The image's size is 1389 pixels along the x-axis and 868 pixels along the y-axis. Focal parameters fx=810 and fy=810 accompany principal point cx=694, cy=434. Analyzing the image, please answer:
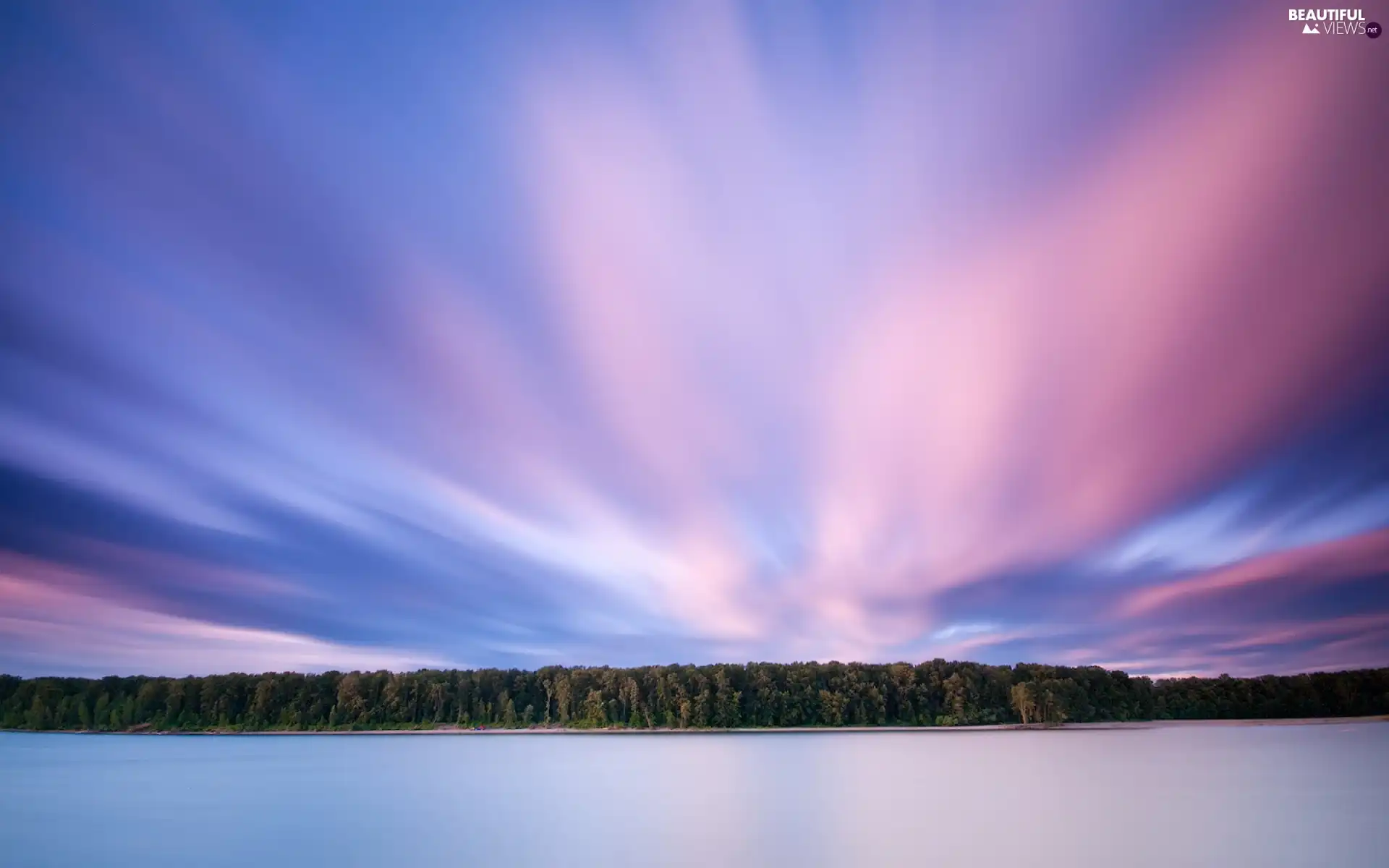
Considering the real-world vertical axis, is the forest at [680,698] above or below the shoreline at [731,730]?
above

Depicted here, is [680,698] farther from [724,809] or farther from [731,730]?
[724,809]

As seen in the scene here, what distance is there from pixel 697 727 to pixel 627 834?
11076 cm

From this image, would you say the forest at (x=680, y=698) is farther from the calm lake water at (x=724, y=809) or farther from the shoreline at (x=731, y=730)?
the calm lake water at (x=724, y=809)

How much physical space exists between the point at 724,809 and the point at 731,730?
11195 centimetres

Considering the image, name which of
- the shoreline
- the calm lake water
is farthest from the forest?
the calm lake water

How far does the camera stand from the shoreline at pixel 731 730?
14475 cm

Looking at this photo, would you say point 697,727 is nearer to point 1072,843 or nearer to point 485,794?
point 485,794

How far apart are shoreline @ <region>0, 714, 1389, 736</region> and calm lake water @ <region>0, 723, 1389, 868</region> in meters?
56.6

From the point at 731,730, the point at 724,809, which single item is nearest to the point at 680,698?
the point at 731,730

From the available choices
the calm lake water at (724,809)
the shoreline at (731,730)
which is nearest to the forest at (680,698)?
the shoreline at (731,730)

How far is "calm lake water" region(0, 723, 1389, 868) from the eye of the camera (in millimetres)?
30297

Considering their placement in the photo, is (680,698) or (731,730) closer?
(680,698)

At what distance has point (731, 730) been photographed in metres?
149

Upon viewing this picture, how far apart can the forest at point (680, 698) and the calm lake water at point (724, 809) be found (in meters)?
51.7
